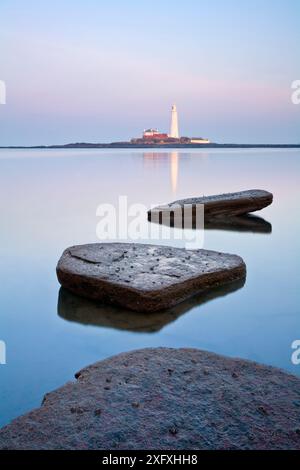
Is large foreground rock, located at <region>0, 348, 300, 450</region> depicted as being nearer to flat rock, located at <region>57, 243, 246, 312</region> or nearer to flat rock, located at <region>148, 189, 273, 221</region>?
flat rock, located at <region>57, 243, 246, 312</region>

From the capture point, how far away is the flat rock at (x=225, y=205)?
23.1 feet

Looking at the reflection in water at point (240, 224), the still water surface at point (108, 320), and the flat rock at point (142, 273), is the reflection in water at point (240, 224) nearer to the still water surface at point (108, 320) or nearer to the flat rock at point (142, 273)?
the still water surface at point (108, 320)

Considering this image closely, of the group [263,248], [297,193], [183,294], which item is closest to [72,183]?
[297,193]

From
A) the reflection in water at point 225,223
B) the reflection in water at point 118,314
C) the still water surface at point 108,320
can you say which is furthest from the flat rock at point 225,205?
the reflection in water at point 118,314

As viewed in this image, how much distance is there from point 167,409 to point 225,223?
5164 mm

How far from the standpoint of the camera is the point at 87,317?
10.3 feet

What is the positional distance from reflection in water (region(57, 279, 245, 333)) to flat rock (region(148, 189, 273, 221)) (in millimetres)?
3545

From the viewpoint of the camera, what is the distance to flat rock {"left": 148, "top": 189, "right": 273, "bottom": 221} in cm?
705

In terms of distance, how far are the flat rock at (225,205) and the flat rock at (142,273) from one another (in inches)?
108

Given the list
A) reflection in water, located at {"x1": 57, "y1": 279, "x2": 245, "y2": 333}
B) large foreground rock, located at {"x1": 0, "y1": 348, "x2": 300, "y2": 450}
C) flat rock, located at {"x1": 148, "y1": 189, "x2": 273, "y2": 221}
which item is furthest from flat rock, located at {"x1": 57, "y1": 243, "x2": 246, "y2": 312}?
flat rock, located at {"x1": 148, "y1": 189, "x2": 273, "y2": 221}

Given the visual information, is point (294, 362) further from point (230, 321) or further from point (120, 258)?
point (120, 258)

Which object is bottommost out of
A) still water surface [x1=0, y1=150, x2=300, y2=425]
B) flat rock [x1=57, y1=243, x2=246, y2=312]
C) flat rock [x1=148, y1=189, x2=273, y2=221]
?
still water surface [x1=0, y1=150, x2=300, y2=425]

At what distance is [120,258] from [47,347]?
4.54 ft

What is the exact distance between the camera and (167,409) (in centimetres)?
181
